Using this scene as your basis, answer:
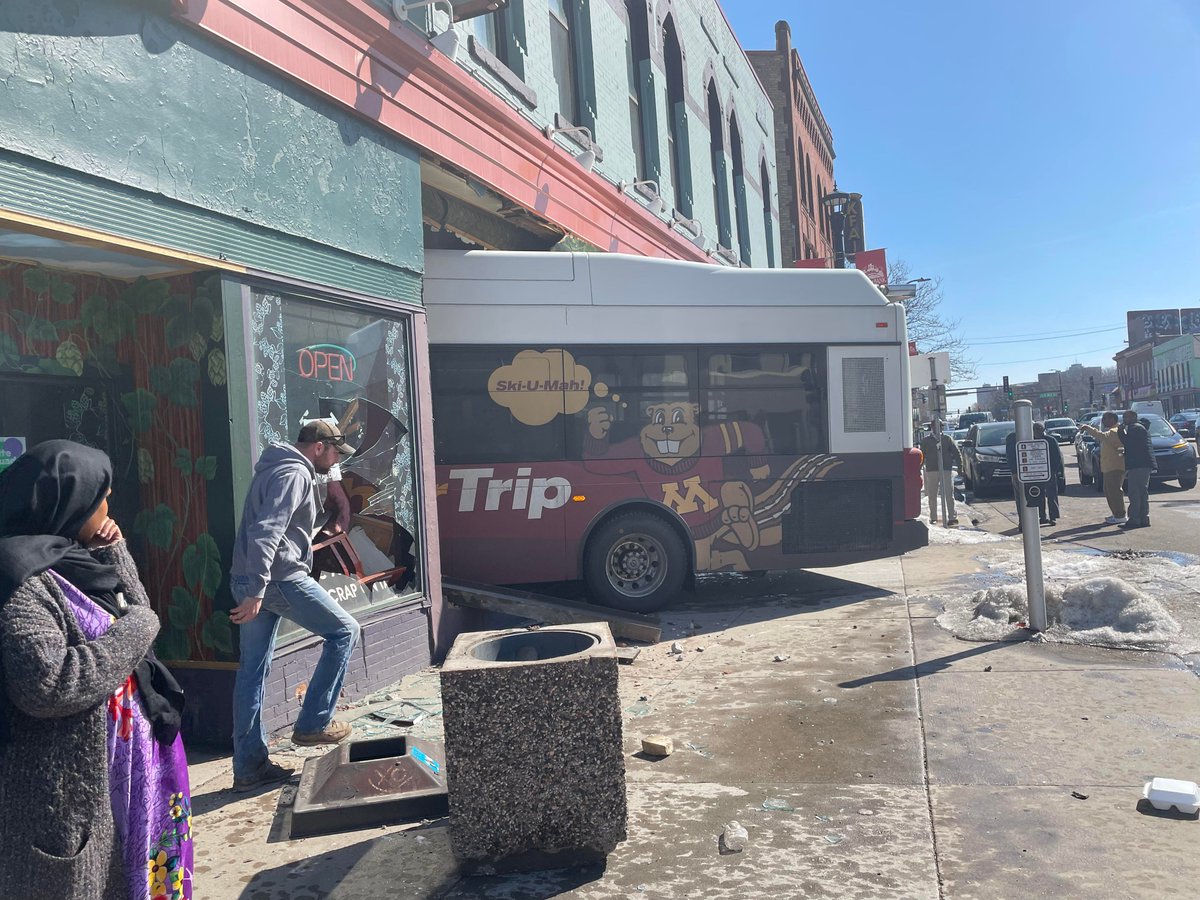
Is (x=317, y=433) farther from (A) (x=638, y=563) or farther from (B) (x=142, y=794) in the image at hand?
(A) (x=638, y=563)

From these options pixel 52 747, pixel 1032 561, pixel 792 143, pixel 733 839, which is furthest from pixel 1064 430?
pixel 52 747

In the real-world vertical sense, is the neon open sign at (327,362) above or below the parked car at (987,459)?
above

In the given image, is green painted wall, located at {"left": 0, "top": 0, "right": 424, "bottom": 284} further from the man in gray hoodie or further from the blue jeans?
the blue jeans

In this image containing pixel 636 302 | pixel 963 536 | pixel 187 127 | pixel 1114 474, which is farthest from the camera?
pixel 1114 474

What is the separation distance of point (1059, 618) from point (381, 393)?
5.30 metres

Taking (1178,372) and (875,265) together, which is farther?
(1178,372)

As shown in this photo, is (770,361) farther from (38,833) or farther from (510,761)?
(38,833)

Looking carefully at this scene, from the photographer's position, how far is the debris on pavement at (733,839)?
12.5 ft

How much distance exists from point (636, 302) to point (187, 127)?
4.62 meters

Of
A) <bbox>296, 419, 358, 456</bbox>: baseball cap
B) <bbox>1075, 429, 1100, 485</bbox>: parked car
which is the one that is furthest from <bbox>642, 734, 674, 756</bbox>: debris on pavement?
<bbox>1075, 429, 1100, 485</bbox>: parked car

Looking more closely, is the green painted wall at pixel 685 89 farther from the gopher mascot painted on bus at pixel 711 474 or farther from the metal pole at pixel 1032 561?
the metal pole at pixel 1032 561

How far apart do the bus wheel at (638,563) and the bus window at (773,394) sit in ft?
3.15

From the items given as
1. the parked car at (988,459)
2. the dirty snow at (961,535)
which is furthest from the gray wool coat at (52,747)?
the parked car at (988,459)

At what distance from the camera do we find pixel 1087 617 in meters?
7.15
